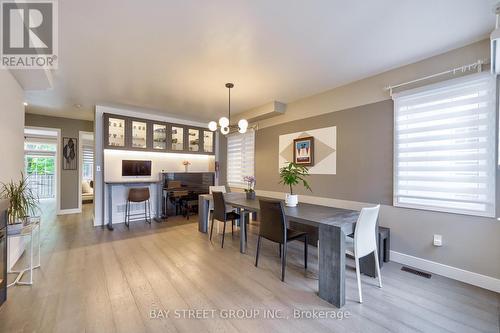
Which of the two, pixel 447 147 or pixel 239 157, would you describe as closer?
pixel 447 147

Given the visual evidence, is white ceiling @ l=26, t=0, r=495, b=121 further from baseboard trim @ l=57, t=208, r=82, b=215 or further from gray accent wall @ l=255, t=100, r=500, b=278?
baseboard trim @ l=57, t=208, r=82, b=215

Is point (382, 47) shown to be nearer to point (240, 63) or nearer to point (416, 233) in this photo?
point (240, 63)

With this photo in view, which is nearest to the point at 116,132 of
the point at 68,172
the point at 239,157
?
the point at 68,172

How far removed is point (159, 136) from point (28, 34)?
3.24m

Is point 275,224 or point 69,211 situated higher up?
point 275,224

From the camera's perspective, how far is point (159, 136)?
5270mm

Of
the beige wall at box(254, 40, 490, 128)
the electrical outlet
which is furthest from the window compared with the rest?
the electrical outlet

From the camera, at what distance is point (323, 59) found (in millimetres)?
2725

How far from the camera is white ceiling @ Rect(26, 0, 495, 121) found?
6.10 feet

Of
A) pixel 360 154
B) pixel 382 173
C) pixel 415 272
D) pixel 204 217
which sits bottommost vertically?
pixel 415 272

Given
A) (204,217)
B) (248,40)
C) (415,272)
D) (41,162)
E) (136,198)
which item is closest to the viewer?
(248,40)

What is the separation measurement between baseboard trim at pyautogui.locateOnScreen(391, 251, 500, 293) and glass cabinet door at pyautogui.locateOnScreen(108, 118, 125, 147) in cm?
552

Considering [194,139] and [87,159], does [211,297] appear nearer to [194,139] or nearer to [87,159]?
[194,139]

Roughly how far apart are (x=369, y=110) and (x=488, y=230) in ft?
6.38
